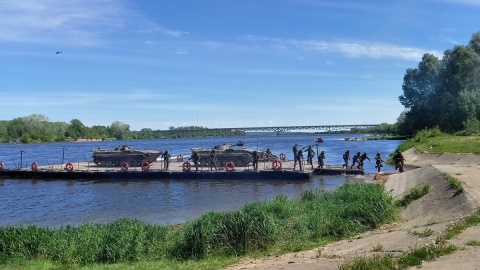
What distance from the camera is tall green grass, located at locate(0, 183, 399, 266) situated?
14.0 metres

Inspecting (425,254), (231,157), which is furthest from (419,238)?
(231,157)

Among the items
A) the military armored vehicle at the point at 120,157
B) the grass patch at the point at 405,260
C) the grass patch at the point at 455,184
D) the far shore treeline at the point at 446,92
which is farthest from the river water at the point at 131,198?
the far shore treeline at the point at 446,92

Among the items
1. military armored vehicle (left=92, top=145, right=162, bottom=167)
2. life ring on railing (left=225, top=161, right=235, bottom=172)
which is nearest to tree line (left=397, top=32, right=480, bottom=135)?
life ring on railing (left=225, top=161, right=235, bottom=172)

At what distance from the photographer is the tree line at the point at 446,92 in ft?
234

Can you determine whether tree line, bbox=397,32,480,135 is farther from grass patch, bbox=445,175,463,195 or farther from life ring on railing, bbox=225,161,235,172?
grass patch, bbox=445,175,463,195

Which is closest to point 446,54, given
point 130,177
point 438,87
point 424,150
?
point 438,87

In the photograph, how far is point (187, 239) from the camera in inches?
565

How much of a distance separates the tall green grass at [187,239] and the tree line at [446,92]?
53.1 meters

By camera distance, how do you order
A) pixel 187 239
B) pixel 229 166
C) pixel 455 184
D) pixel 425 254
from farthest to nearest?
pixel 229 166 < pixel 455 184 < pixel 187 239 < pixel 425 254

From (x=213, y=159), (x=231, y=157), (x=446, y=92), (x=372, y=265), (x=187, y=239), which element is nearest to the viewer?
(x=372, y=265)

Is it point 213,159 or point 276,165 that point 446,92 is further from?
point 213,159

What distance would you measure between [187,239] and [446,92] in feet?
264

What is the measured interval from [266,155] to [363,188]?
31.7 metres

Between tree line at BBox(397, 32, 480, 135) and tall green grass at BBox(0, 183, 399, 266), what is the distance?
53.1m
